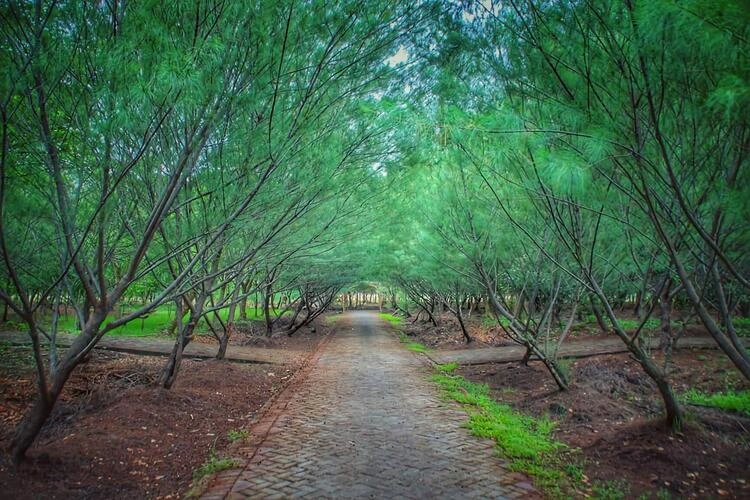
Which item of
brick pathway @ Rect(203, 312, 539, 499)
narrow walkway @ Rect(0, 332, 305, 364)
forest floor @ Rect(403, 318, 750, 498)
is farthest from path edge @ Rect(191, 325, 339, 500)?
forest floor @ Rect(403, 318, 750, 498)

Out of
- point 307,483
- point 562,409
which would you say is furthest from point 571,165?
point 562,409

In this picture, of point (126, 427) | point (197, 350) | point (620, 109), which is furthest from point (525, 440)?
point (197, 350)

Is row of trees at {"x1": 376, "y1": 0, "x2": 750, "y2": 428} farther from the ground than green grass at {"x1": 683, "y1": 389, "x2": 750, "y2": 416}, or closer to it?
farther from the ground

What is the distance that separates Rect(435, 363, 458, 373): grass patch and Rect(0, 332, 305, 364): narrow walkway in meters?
4.23

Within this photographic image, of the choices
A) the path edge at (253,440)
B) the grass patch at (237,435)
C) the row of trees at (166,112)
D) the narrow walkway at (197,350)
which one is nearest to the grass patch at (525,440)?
the path edge at (253,440)

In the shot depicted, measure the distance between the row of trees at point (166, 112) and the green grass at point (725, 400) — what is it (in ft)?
20.3

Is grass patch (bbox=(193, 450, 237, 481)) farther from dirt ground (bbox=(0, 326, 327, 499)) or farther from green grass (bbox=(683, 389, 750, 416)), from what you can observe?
green grass (bbox=(683, 389, 750, 416))

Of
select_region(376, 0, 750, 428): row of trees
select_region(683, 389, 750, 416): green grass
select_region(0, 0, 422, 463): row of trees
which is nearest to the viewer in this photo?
select_region(376, 0, 750, 428): row of trees

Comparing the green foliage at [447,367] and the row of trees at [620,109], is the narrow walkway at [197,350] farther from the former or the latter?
the row of trees at [620,109]

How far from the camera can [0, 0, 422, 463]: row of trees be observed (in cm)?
315

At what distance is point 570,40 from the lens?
11.7ft

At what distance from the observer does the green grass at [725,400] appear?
255 inches

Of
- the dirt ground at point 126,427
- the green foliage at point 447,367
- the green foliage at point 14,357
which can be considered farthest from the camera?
the green foliage at point 447,367

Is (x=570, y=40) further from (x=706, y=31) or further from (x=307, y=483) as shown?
(x=307, y=483)
